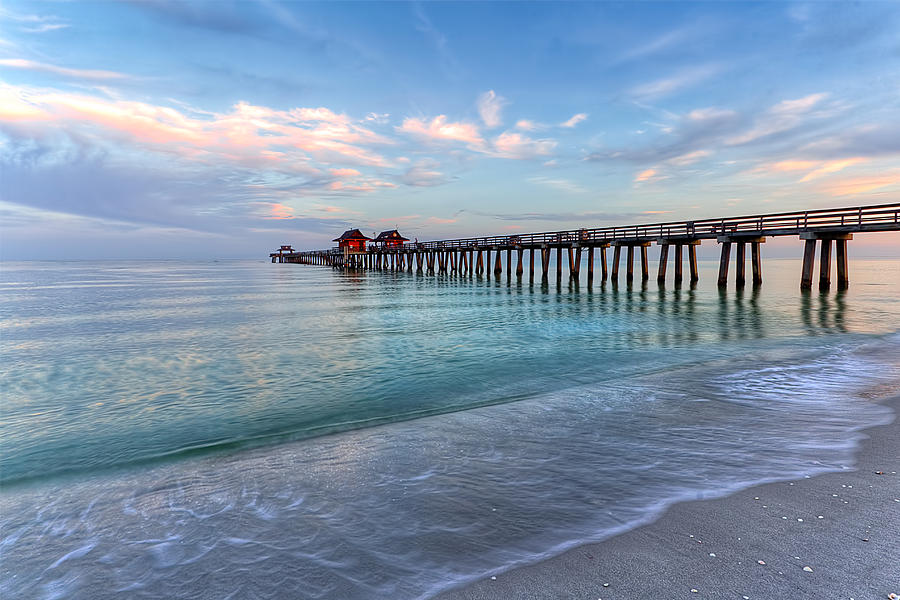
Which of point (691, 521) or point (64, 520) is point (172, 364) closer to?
point (64, 520)

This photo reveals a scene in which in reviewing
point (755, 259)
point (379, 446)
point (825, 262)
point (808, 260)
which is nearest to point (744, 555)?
point (379, 446)

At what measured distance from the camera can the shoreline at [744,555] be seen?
2936 millimetres

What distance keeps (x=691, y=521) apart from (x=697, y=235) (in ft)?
104

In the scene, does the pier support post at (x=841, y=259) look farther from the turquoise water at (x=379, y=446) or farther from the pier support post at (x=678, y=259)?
the turquoise water at (x=379, y=446)

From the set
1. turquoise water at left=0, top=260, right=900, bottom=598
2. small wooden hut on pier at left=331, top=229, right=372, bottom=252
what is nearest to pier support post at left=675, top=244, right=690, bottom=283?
turquoise water at left=0, top=260, right=900, bottom=598

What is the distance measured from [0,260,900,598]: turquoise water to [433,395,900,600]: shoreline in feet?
0.77

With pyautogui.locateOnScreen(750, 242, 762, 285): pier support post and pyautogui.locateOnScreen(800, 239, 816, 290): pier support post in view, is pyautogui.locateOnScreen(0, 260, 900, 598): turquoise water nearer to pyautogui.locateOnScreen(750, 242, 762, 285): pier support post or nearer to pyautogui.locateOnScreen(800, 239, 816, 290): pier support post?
pyautogui.locateOnScreen(800, 239, 816, 290): pier support post

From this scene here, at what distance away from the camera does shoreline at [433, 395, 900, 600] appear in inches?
116

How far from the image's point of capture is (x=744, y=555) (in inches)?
128

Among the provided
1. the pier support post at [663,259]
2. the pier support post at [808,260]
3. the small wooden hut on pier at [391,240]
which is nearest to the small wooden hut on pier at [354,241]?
the small wooden hut on pier at [391,240]

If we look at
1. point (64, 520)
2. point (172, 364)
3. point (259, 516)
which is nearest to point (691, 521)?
point (259, 516)

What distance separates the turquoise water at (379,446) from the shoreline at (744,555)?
23 cm

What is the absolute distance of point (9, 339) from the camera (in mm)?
16953

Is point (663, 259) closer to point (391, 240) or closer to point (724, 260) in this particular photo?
point (724, 260)
